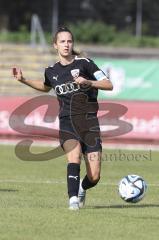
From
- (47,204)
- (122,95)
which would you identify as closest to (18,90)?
(122,95)

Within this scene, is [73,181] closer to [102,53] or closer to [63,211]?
[63,211]

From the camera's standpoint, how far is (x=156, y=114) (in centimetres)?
2327

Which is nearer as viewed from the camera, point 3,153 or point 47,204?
point 47,204

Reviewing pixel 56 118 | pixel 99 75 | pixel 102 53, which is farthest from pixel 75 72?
pixel 102 53

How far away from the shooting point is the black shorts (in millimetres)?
10391

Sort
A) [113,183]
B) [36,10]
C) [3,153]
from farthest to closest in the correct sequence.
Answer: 1. [36,10]
2. [3,153]
3. [113,183]

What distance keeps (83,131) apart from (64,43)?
3.79ft

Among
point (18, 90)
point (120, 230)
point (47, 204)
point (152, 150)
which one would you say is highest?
point (120, 230)

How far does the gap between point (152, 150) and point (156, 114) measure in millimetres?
1492

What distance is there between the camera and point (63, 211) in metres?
10.1

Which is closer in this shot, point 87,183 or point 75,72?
point 75,72

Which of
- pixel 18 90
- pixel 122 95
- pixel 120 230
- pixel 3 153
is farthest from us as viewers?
pixel 18 90

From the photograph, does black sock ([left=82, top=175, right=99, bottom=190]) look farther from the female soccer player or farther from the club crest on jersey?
the club crest on jersey

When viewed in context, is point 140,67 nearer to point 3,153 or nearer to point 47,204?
point 3,153
